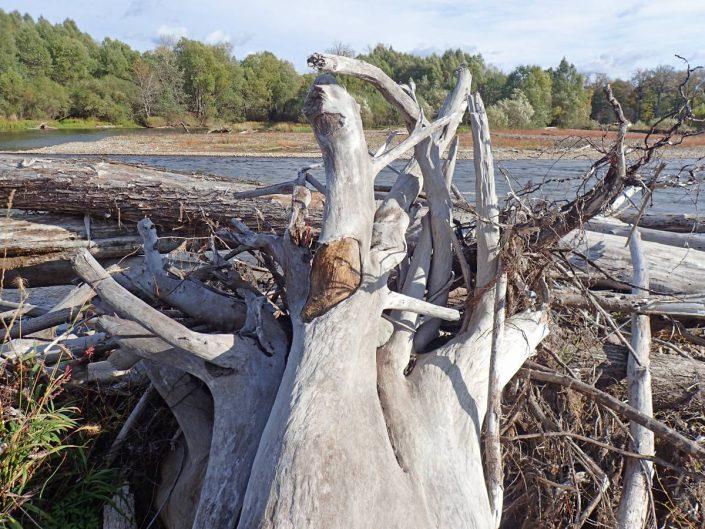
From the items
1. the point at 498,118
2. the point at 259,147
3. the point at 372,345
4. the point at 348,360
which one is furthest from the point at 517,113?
the point at 348,360

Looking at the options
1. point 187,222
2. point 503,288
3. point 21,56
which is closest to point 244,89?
point 21,56

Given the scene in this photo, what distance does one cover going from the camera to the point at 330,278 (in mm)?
2084

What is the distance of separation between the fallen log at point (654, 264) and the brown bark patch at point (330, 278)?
200 centimetres

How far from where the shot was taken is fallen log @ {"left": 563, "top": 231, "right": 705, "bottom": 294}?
12.0 ft

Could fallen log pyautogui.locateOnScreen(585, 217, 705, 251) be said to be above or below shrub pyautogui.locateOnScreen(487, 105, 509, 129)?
below

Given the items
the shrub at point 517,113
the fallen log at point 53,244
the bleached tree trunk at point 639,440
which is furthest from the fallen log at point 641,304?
the shrub at point 517,113

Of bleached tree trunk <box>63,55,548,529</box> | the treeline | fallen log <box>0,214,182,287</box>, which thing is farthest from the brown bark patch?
the treeline

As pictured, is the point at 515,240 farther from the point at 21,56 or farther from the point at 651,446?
the point at 21,56

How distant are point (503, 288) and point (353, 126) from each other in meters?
0.98

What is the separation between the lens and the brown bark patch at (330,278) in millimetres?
2084

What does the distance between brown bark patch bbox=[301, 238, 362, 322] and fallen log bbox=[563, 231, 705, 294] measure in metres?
2.00

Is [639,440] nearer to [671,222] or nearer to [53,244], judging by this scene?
[671,222]

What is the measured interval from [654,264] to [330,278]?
282cm

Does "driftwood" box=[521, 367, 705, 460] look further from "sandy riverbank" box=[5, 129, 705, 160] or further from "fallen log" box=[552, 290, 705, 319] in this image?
"sandy riverbank" box=[5, 129, 705, 160]
